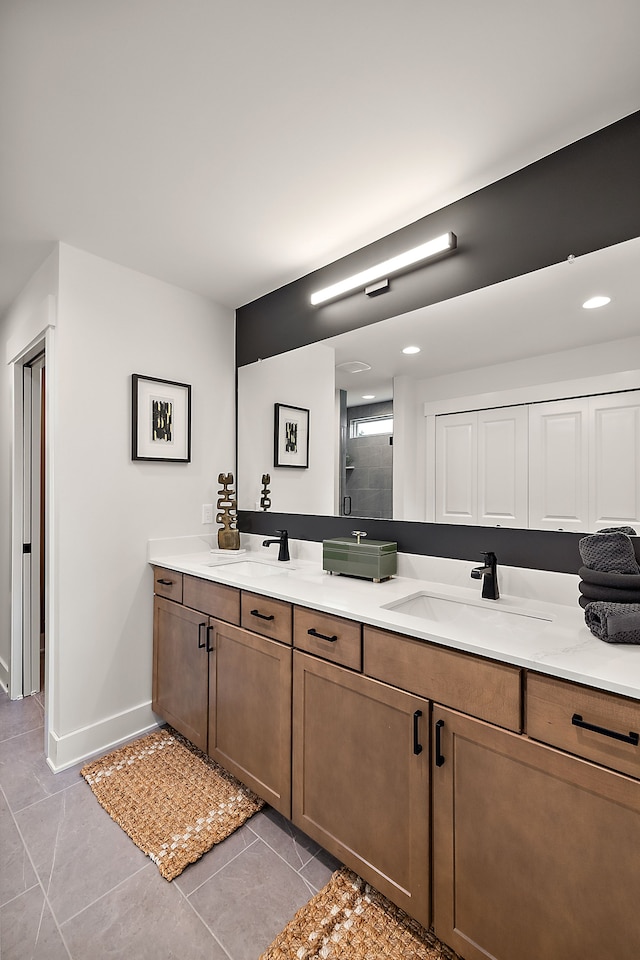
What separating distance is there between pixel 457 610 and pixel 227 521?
1.47 m

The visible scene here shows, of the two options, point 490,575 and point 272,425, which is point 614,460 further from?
point 272,425

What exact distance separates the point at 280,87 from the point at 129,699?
104 inches

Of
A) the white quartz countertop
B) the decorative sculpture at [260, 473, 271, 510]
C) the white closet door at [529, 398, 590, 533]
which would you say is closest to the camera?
the white quartz countertop

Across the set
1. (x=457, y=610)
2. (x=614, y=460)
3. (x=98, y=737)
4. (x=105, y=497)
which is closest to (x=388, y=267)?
(x=614, y=460)

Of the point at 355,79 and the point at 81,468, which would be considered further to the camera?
→ the point at 81,468

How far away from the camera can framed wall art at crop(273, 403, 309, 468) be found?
96.6 inches

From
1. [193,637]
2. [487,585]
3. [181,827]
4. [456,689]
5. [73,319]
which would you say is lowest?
[181,827]

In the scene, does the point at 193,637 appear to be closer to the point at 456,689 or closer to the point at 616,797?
the point at 456,689

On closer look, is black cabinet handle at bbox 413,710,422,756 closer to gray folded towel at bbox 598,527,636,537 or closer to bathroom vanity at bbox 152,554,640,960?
bathroom vanity at bbox 152,554,640,960

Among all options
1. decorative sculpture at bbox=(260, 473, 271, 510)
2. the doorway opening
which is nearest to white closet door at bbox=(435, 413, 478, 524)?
decorative sculpture at bbox=(260, 473, 271, 510)

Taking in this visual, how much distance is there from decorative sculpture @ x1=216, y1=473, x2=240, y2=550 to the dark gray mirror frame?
623mm

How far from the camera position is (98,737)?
7.23ft

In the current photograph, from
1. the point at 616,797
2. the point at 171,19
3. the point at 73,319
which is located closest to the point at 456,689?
the point at 616,797

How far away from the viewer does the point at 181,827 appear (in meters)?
1.71
